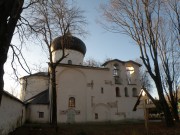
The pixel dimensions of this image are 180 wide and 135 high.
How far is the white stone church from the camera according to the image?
82.3 ft

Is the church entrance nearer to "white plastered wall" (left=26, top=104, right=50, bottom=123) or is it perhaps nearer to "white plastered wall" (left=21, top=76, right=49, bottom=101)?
"white plastered wall" (left=26, top=104, right=50, bottom=123)

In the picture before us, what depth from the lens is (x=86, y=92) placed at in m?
27.0

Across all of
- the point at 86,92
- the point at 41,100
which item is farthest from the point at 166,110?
the point at 41,100

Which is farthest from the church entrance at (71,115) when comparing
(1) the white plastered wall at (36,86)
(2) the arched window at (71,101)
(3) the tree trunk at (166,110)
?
(3) the tree trunk at (166,110)

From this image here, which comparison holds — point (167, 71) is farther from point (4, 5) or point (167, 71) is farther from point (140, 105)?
point (4, 5)

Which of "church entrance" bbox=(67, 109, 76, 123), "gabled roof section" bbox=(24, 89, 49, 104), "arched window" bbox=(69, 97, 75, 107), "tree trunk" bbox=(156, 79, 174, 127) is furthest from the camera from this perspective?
"arched window" bbox=(69, 97, 75, 107)

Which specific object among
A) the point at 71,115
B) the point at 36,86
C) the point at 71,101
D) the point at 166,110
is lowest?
the point at 71,115

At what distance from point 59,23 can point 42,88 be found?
17550 millimetres

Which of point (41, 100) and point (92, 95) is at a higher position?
point (92, 95)

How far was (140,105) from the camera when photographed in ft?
36.6

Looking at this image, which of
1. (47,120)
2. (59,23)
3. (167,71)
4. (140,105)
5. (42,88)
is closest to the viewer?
(140,105)

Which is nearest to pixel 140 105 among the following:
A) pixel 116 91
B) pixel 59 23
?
pixel 59 23

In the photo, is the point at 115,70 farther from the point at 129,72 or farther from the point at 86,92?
the point at 86,92

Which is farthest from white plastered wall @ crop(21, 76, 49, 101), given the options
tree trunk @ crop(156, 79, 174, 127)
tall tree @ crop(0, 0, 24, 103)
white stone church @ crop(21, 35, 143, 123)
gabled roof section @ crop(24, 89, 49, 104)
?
tall tree @ crop(0, 0, 24, 103)
